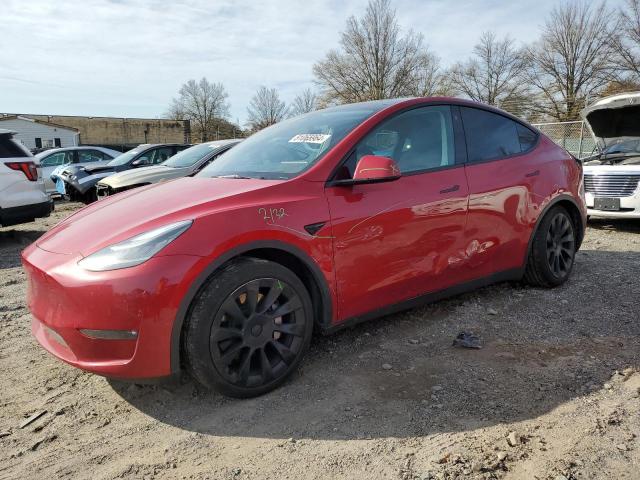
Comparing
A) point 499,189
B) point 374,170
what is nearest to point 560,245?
point 499,189

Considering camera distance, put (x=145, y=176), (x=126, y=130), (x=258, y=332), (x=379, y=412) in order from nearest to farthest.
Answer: (x=379, y=412) < (x=258, y=332) < (x=145, y=176) < (x=126, y=130)

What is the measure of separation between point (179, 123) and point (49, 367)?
218 feet

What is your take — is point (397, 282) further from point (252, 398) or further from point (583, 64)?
point (583, 64)

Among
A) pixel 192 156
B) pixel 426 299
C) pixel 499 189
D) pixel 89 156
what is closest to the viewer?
pixel 426 299

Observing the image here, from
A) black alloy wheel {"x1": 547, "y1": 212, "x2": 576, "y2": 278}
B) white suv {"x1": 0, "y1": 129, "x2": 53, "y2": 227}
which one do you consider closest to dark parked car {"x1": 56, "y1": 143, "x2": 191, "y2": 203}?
white suv {"x1": 0, "y1": 129, "x2": 53, "y2": 227}

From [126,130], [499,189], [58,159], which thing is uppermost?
[126,130]

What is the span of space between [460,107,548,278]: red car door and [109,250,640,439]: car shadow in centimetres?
45

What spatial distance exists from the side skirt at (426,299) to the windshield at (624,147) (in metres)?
5.52

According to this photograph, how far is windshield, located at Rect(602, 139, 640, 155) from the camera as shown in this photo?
26.3 ft

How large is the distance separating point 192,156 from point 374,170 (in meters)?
6.65

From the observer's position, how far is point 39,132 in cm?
4831

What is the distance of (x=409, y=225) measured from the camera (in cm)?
308

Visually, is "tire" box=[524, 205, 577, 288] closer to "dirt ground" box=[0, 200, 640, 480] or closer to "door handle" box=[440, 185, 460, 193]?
"dirt ground" box=[0, 200, 640, 480]

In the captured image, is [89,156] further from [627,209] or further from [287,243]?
[287,243]
